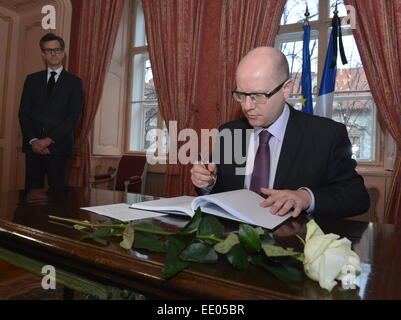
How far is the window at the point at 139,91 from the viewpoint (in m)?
5.86

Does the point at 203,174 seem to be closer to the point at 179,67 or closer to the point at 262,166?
the point at 262,166

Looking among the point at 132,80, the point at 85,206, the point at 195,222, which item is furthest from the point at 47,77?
the point at 195,222

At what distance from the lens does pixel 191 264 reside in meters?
0.81

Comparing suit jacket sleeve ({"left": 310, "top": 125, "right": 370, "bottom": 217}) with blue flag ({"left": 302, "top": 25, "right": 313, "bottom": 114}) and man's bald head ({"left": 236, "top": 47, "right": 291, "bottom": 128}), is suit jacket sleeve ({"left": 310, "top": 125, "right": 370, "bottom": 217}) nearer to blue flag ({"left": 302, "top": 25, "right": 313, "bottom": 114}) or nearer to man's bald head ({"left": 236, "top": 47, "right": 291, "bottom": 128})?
man's bald head ({"left": 236, "top": 47, "right": 291, "bottom": 128})

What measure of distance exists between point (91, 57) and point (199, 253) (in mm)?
5465

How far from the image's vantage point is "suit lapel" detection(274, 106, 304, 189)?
191cm

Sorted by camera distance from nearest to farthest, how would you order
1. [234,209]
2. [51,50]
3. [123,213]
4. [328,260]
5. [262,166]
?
[328,260], [234,209], [123,213], [262,166], [51,50]

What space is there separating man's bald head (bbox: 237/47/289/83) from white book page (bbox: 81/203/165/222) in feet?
3.05

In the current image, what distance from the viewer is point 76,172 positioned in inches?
226

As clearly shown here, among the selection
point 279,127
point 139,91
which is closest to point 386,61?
point 279,127

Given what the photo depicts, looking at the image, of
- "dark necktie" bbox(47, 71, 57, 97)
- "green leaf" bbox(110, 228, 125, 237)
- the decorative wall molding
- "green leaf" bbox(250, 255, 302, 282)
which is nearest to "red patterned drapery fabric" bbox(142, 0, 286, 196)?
"dark necktie" bbox(47, 71, 57, 97)

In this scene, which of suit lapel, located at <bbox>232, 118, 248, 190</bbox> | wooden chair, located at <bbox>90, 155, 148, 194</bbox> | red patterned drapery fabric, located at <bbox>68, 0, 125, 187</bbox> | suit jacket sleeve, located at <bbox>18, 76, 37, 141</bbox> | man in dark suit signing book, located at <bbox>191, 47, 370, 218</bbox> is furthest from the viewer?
red patterned drapery fabric, located at <bbox>68, 0, 125, 187</bbox>
